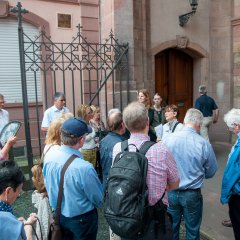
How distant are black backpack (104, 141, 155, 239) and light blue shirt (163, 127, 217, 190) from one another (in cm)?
93

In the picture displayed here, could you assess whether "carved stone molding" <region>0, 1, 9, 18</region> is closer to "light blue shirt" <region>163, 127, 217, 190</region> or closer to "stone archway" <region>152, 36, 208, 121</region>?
"stone archway" <region>152, 36, 208, 121</region>

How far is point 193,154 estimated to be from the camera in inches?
125

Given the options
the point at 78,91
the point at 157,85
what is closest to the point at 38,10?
the point at 78,91

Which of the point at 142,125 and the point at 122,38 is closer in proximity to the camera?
the point at 142,125

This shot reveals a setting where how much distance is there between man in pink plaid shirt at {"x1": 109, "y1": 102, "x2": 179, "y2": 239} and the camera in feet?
7.92

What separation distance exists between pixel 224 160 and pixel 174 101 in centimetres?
252

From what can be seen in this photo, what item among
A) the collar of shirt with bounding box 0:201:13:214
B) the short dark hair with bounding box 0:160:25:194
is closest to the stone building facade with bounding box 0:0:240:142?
the short dark hair with bounding box 0:160:25:194

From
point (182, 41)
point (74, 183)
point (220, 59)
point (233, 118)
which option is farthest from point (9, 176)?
point (220, 59)

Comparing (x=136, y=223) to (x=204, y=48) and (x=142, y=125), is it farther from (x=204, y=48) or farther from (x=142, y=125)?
(x=204, y=48)

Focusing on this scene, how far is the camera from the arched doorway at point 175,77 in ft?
30.4

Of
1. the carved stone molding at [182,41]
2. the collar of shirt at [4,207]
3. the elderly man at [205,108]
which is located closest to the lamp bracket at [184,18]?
the carved stone molding at [182,41]

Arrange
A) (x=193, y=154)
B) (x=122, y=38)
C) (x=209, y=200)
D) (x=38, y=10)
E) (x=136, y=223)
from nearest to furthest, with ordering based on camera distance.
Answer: (x=136, y=223)
(x=193, y=154)
(x=209, y=200)
(x=122, y=38)
(x=38, y=10)

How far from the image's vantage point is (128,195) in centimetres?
226

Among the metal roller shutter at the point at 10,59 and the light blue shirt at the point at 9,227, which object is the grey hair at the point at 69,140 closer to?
the light blue shirt at the point at 9,227
